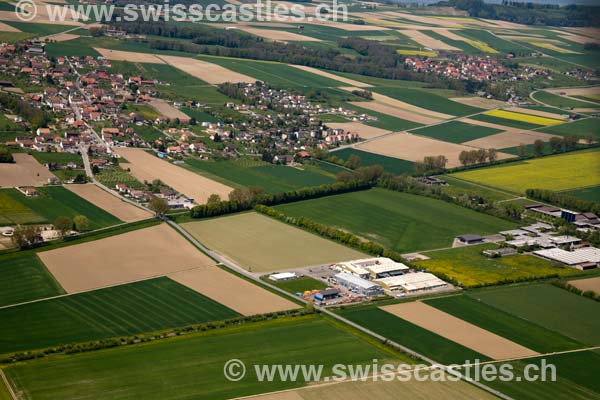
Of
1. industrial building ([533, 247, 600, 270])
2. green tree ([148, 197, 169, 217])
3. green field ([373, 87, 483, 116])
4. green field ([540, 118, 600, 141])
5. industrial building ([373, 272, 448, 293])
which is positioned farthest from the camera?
green field ([373, 87, 483, 116])

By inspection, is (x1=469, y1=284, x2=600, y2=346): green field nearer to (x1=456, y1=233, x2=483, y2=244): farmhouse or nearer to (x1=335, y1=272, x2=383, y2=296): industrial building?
(x1=335, y1=272, x2=383, y2=296): industrial building

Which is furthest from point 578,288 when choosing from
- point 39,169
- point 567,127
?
point 567,127

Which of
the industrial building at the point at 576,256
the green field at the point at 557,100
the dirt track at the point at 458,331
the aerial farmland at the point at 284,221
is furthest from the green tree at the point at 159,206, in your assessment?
the green field at the point at 557,100

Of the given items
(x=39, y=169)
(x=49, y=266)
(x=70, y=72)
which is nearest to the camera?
(x=49, y=266)

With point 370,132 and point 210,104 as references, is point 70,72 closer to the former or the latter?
point 210,104

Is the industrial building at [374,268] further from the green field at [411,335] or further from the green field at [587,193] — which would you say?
the green field at [587,193]

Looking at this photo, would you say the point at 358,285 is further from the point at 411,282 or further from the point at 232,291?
the point at 232,291

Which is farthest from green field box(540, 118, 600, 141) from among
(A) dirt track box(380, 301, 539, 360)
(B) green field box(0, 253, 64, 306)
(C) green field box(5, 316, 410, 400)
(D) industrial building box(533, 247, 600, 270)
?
(B) green field box(0, 253, 64, 306)
